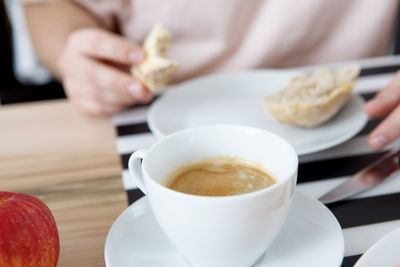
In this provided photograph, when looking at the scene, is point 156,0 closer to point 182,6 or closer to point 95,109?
point 182,6

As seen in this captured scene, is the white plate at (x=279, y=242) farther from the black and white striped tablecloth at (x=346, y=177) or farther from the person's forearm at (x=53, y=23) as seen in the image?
the person's forearm at (x=53, y=23)

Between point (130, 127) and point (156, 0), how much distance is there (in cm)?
46

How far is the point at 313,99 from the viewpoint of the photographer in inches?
34.1

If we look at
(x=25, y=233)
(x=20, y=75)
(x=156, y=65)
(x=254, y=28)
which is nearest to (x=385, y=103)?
(x=156, y=65)

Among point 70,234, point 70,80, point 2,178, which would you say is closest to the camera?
point 70,234

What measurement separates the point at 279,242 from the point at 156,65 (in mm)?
496

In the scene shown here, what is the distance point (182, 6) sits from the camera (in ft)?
4.14

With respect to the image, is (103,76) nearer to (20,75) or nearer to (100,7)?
(100,7)

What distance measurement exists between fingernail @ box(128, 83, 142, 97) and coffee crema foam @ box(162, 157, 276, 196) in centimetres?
41

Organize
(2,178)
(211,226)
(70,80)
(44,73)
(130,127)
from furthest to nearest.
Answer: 1. (44,73)
2. (70,80)
3. (130,127)
4. (2,178)
5. (211,226)

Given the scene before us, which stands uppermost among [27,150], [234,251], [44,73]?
[234,251]

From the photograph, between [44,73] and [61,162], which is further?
[44,73]

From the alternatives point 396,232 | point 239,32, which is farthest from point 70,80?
point 396,232

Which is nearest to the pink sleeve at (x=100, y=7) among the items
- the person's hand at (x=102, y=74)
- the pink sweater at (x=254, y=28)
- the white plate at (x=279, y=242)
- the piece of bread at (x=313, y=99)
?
the pink sweater at (x=254, y=28)
